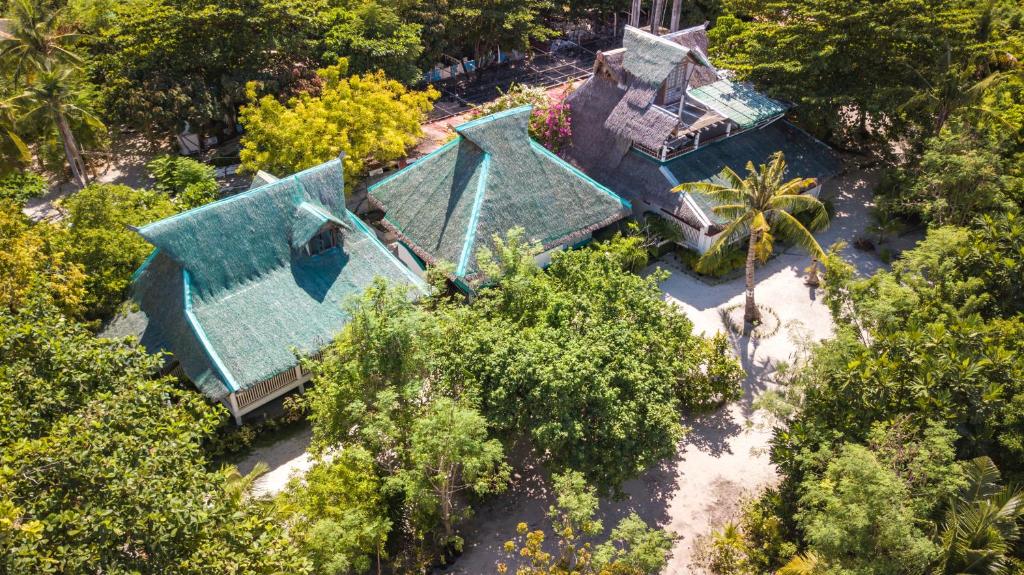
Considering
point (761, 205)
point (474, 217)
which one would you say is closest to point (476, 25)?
point (474, 217)

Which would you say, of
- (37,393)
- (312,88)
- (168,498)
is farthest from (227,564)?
(312,88)

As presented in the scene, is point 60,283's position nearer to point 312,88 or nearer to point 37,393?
point 37,393

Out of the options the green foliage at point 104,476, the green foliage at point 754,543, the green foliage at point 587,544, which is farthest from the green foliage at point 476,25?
the green foliage at point 754,543

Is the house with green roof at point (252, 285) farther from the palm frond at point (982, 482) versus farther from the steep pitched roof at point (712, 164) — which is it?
the palm frond at point (982, 482)

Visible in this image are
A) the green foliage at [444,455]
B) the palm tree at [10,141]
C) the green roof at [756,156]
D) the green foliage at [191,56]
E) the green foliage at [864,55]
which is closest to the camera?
the green foliage at [444,455]

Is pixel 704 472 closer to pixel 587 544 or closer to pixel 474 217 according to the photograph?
pixel 587 544

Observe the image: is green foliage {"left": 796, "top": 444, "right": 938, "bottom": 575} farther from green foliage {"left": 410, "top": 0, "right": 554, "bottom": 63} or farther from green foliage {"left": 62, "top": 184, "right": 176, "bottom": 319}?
green foliage {"left": 410, "top": 0, "right": 554, "bottom": 63}

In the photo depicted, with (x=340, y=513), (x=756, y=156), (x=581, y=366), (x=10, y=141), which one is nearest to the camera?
(x=340, y=513)
